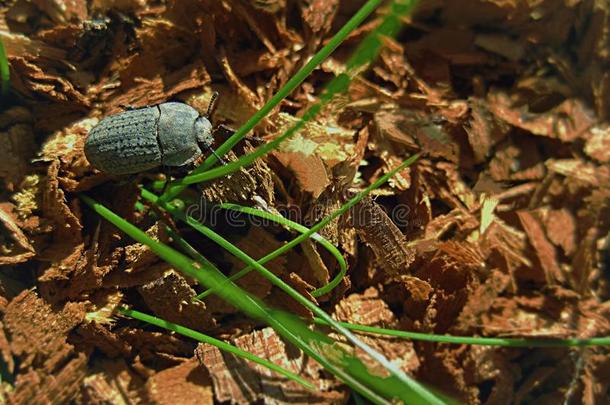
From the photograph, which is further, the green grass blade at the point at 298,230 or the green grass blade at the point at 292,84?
the green grass blade at the point at 298,230

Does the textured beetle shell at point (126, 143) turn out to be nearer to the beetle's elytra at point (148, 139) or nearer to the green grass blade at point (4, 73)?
the beetle's elytra at point (148, 139)

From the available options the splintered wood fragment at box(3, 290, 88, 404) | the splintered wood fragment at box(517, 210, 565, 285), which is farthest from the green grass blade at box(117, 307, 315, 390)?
the splintered wood fragment at box(517, 210, 565, 285)

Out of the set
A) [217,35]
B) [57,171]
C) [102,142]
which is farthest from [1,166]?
[217,35]

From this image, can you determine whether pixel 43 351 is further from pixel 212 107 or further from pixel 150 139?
pixel 212 107

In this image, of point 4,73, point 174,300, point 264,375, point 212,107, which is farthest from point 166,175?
point 264,375

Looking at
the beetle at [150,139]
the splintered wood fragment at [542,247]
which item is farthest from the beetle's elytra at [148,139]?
the splintered wood fragment at [542,247]

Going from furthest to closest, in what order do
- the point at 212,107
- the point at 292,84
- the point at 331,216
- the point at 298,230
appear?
the point at 212,107
the point at 298,230
the point at 331,216
the point at 292,84
